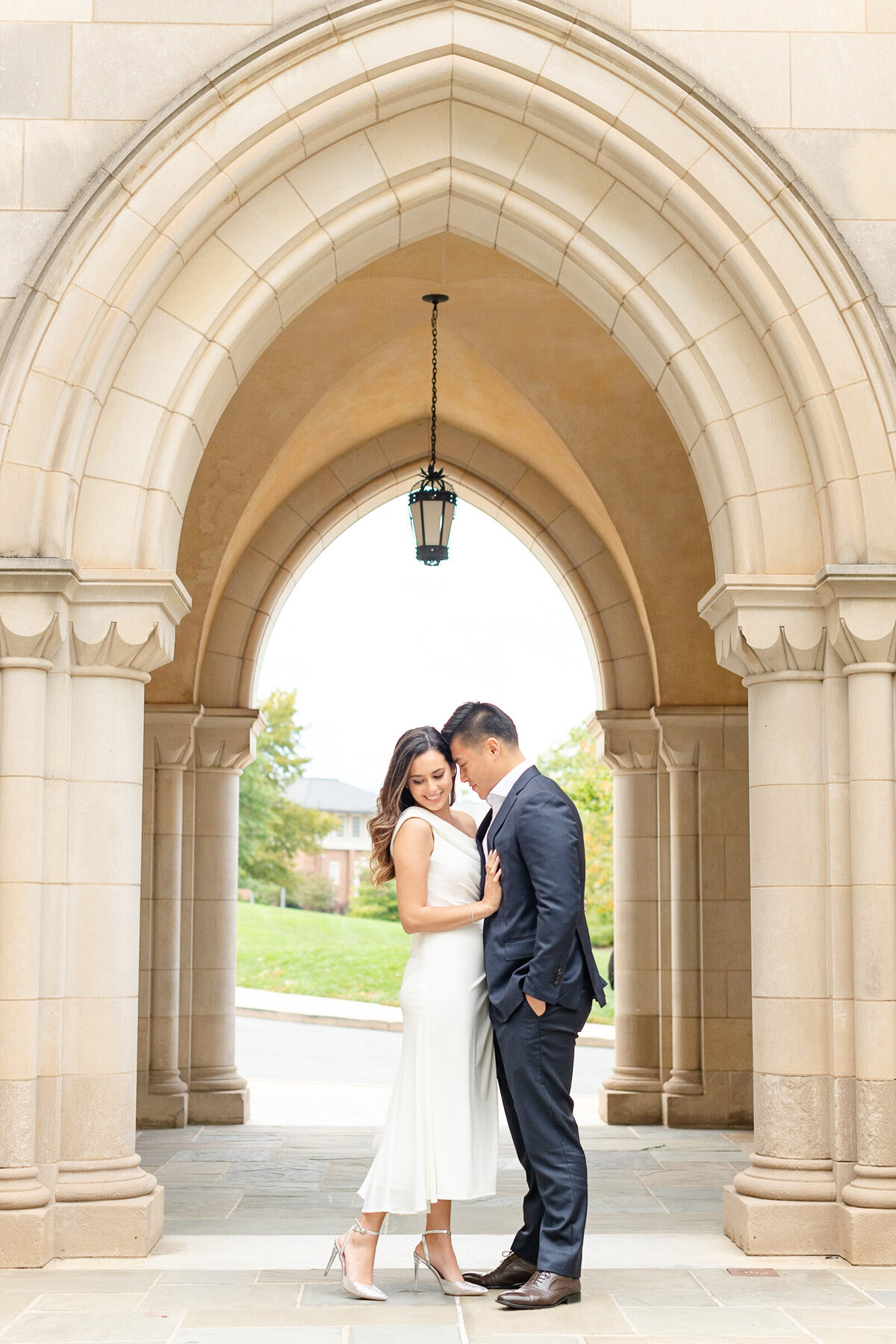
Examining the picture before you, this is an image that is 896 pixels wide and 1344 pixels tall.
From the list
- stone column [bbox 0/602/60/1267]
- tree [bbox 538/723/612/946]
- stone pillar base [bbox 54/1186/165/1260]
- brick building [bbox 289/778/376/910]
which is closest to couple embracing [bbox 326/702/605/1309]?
stone pillar base [bbox 54/1186/165/1260]

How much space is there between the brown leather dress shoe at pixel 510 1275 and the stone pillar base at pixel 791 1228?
0.93m

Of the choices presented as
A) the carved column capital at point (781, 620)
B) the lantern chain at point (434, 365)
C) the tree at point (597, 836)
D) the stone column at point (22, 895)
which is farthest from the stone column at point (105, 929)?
the tree at point (597, 836)

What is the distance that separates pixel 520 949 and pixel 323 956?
23642 mm

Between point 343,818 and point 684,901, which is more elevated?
point 343,818

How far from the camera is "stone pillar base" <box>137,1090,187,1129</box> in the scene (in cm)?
868

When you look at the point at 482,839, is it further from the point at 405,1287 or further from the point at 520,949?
the point at 405,1287

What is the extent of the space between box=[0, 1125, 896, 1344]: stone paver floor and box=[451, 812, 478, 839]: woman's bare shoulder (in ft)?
4.68

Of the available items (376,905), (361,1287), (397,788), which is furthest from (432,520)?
(376,905)

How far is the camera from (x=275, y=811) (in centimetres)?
3978

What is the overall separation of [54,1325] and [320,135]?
4.12 metres

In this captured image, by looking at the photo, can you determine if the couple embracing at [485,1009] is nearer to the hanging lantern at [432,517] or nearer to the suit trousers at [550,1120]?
the suit trousers at [550,1120]

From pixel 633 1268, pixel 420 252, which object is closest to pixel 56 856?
pixel 633 1268

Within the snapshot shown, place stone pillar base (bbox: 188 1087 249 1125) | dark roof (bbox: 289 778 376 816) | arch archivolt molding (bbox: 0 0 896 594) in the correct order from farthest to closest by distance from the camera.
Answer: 1. dark roof (bbox: 289 778 376 816)
2. stone pillar base (bbox: 188 1087 249 1125)
3. arch archivolt molding (bbox: 0 0 896 594)

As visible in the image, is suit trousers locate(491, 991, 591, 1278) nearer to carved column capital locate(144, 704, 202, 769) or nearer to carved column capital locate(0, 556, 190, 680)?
carved column capital locate(0, 556, 190, 680)
